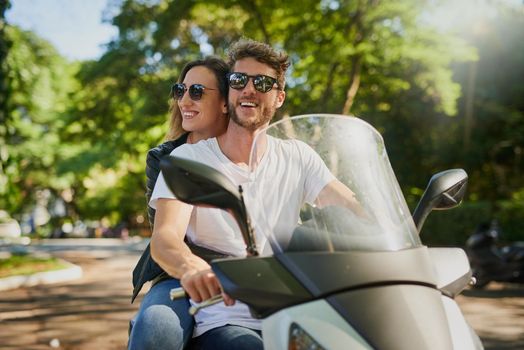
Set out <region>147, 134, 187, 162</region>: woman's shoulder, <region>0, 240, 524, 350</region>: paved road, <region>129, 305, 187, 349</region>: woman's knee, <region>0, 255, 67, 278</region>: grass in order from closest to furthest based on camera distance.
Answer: <region>129, 305, 187, 349</region>: woman's knee
<region>147, 134, 187, 162</region>: woman's shoulder
<region>0, 240, 524, 350</region>: paved road
<region>0, 255, 67, 278</region>: grass

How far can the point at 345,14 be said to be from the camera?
15500 millimetres

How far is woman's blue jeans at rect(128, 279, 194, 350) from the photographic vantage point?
2.10m

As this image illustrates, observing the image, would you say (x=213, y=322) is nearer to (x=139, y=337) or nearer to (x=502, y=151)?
(x=139, y=337)

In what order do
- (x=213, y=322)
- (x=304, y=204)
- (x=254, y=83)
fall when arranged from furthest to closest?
(x=254, y=83), (x=213, y=322), (x=304, y=204)

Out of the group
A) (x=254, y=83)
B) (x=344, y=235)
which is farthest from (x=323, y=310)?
(x=254, y=83)

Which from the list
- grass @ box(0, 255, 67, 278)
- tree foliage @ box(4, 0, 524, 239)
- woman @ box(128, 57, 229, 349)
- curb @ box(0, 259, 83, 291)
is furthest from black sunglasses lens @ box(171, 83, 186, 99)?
tree foliage @ box(4, 0, 524, 239)

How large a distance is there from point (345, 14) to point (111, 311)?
8876mm

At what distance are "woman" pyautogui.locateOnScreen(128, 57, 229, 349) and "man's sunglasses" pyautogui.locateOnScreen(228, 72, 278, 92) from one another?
56 centimetres

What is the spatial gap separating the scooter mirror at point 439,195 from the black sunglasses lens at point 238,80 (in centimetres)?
70

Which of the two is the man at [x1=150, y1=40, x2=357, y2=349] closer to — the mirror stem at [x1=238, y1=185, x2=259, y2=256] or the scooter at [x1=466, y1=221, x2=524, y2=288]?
the mirror stem at [x1=238, y1=185, x2=259, y2=256]

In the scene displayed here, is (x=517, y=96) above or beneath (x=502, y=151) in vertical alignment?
above

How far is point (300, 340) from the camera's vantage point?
151cm

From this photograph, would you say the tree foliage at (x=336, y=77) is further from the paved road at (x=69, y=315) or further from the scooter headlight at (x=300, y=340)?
the scooter headlight at (x=300, y=340)

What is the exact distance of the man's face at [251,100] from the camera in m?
2.39
